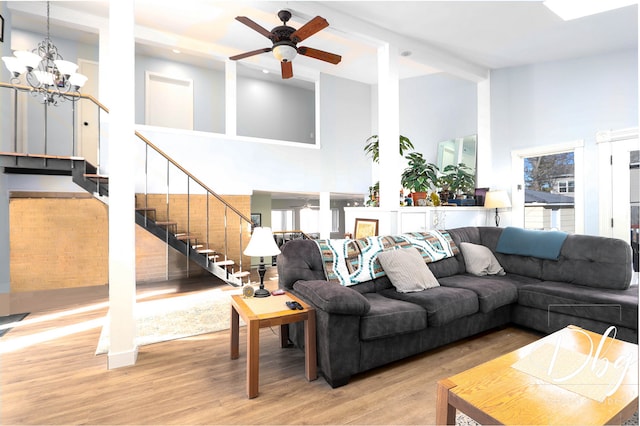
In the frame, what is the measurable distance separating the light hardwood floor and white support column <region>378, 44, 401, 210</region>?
2.01 metres

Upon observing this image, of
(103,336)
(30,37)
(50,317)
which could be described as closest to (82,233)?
(50,317)

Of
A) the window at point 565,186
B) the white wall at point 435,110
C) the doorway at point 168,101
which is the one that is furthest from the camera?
the doorway at point 168,101

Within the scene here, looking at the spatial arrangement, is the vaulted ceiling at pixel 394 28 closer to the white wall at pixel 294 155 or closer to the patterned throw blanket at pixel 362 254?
the white wall at pixel 294 155

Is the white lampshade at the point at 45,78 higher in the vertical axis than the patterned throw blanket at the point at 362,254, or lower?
higher

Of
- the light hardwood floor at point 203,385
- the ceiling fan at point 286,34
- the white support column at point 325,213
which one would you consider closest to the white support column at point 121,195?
the light hardwood floor at point 203,385

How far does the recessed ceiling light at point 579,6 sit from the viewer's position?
343 cm

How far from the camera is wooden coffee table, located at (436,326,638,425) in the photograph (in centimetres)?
132

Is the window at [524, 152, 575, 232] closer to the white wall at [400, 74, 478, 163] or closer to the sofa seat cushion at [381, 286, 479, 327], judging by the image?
the white wall at [400, 74, 478, 163]

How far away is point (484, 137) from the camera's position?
5453 millimetres

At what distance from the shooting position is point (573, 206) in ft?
15.0

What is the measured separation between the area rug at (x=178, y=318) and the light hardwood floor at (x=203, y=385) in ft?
0.59

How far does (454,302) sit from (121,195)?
2.81m

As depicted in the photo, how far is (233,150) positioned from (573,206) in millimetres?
5371

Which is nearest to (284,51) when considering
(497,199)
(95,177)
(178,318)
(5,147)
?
(95,177)
